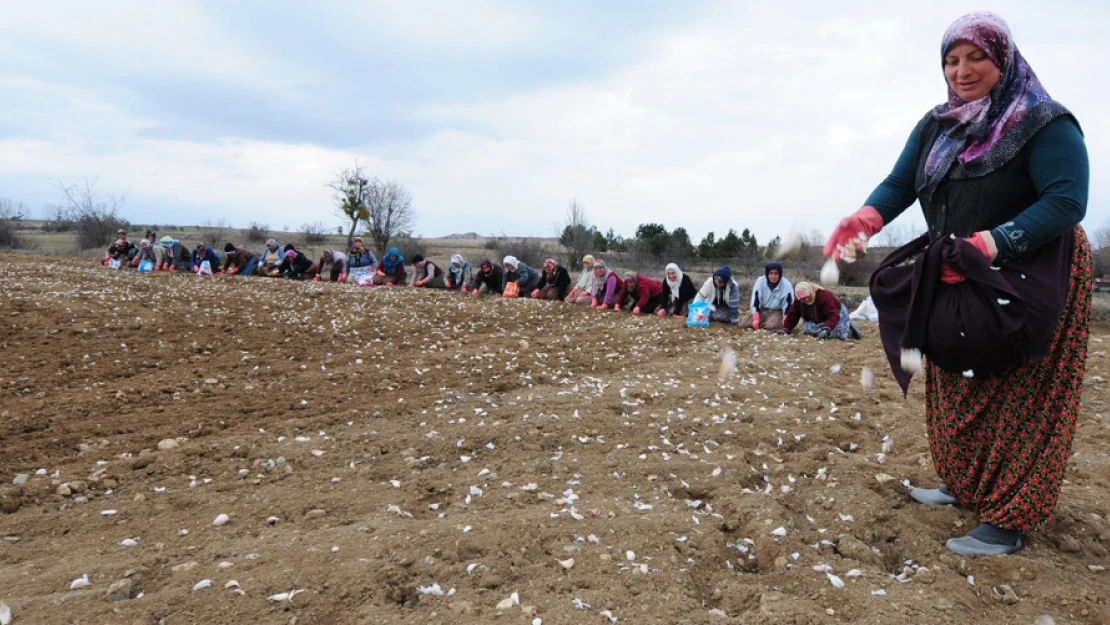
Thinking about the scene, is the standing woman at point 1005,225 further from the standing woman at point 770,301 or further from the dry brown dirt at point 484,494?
the standing woman at point 770,301

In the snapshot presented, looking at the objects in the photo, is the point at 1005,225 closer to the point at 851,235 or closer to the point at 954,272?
the point at 954,272

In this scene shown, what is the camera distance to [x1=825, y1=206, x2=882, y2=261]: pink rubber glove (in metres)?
2.40

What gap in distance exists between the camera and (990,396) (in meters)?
2.34

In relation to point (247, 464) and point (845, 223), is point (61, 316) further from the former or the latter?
point (845, 223)

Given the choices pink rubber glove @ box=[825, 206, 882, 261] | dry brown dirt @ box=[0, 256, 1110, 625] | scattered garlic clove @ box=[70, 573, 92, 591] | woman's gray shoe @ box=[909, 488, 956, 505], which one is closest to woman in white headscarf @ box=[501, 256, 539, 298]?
dry brown dirt @ box=[0, 256, 1110, 625]

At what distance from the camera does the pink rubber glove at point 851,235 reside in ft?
7.88

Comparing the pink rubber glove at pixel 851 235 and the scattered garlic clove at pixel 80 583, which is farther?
the pink rubber glove at pixel 851 235

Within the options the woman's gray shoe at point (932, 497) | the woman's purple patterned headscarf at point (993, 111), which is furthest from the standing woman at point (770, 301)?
the woman's purple patterned headscarf at point (993, 111)

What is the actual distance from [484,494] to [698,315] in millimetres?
6945

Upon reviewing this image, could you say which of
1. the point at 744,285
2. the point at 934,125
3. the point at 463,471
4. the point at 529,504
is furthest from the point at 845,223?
the point at 744,285

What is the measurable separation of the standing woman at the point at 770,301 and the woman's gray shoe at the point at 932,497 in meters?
6.44

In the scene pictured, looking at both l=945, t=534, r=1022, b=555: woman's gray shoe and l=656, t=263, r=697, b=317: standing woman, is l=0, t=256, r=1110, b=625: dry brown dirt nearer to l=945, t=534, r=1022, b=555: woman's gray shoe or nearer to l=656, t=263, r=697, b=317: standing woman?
l=945, t=534, r=1022, b=555: woman's gray shoe

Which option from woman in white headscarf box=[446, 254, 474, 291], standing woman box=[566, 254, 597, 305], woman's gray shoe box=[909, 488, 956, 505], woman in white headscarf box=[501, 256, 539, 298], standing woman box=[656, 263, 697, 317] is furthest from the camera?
woman in white headscarf box=[446, 254, 474, 291]

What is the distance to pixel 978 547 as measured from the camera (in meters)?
2.27
